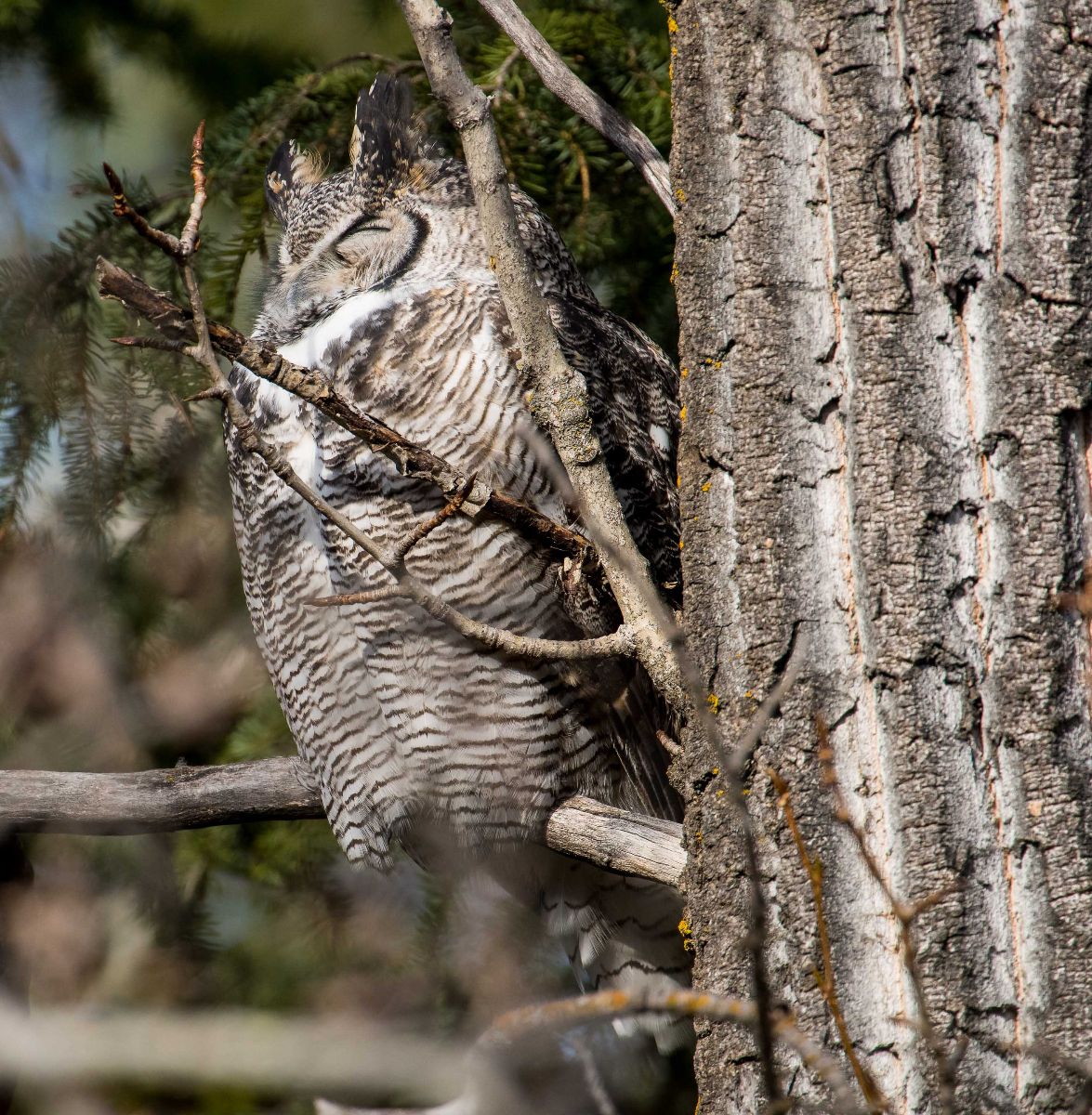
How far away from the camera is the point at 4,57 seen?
247 centimetres

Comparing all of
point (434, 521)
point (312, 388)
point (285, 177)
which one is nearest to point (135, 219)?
point (312, 388)

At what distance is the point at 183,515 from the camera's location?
222 centimetres

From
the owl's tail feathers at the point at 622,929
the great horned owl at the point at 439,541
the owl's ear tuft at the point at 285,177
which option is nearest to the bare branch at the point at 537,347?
the great horned owl at the point at 439,541

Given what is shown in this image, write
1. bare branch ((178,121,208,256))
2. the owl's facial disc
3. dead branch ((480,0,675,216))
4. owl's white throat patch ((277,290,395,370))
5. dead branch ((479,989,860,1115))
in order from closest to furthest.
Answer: dead branch ((479,989,860,1115)) < bare branch ((178,121,208,256)) < dead branch ((480,0,675,216)) < owl's white throat patch ((277,290,395,370)) < the owl's facial disc

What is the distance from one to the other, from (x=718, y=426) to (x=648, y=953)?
110cm

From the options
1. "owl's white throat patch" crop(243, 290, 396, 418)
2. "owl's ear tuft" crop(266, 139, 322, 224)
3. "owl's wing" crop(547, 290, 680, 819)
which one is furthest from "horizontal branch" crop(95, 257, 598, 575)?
"owl's ear tuft" crop(266, 139, 322, 224)

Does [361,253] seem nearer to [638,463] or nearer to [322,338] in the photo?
[322,338]

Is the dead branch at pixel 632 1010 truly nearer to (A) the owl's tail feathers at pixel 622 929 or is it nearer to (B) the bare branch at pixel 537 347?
(B) the bare branch at pixel 537 347

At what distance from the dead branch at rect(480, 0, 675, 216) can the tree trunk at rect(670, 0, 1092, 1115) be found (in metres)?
0.36

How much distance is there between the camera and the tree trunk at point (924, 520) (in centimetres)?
101

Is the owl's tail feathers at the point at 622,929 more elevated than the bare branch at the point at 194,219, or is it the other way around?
the bare branch at the point at 194,219

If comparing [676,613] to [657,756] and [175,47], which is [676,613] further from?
[175,47]

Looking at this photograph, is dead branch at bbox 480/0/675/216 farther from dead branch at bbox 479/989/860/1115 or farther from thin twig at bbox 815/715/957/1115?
dead branch at bbox 479/989/860/1115

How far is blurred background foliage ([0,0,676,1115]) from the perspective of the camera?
2.07m
